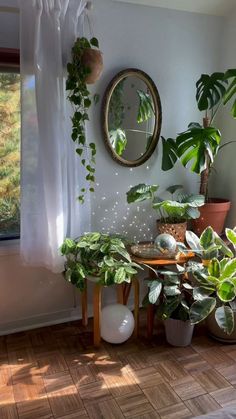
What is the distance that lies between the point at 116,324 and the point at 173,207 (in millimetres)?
807

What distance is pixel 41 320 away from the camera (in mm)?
2361

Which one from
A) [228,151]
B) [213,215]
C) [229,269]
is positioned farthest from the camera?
[228,151]

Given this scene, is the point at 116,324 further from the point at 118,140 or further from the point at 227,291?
the point at 118,140

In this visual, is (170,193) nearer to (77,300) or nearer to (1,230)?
(77,300)

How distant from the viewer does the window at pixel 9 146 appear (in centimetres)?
208

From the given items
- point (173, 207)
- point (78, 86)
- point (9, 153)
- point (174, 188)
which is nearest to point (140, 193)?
point (173, 207)

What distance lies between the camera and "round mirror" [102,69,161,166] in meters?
2.28

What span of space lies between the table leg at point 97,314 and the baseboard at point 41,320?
0.37 m

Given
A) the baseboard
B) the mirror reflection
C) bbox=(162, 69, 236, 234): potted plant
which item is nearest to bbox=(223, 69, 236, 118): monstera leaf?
bbox=(162, 69, 236, 234): potted plant

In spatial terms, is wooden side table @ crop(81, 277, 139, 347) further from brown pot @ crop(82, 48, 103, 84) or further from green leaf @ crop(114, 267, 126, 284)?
brown pot @ crop(82, 48, 103, 84)

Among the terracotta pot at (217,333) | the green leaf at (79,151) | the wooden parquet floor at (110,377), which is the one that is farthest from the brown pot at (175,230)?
the green leaf at (79,151)

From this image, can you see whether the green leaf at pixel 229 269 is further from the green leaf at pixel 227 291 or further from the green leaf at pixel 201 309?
the green leaf at pixel 201 309

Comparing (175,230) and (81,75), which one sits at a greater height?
(81,75)

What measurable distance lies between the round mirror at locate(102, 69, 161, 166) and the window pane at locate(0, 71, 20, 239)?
56cm
